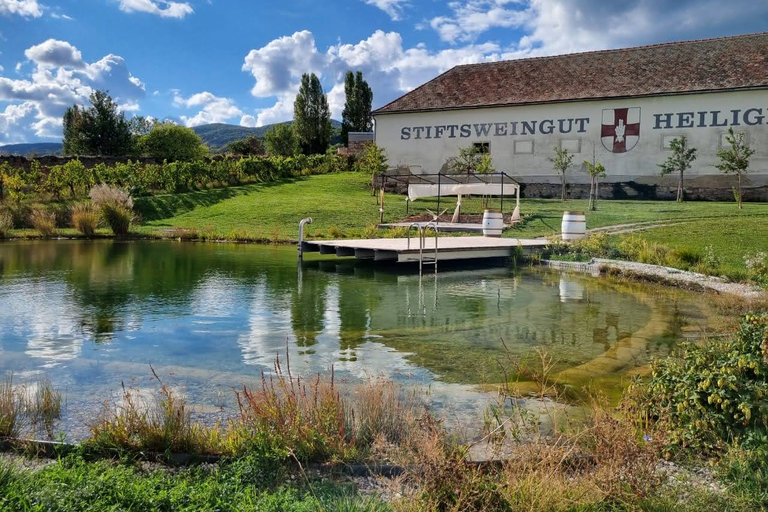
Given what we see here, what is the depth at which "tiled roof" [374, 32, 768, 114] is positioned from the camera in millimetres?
30016

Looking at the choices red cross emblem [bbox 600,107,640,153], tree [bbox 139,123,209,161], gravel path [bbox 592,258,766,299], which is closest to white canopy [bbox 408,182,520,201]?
gravel path [bbox 592,258,766,299]

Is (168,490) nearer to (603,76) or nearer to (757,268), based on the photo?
(757,268)

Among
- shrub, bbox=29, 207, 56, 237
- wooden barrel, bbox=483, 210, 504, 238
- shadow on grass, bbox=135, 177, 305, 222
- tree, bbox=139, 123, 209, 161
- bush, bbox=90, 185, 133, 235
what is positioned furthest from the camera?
tree, bbox=139, 123, 209, 161

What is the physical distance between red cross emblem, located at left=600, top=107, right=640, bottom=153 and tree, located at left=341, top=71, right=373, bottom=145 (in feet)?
116

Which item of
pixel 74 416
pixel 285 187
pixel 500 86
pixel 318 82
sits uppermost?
pixel 318 82

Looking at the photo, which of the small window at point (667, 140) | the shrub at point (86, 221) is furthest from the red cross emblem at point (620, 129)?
the shrub at point (86, 221)

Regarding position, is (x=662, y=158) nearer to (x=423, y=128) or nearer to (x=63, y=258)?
(x=423, y=128)

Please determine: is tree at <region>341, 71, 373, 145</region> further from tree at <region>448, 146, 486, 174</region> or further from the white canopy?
the white canopy

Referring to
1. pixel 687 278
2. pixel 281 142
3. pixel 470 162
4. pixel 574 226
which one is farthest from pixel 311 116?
pixel 687 278

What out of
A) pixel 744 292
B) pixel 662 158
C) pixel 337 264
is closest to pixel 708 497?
pixel 744 292

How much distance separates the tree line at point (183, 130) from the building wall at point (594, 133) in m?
22.2

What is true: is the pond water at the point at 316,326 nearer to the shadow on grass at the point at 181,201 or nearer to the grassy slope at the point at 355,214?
the grassy slope at the point at 355,214

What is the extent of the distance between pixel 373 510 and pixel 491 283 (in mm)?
10374

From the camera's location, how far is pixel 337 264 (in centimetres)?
1639
